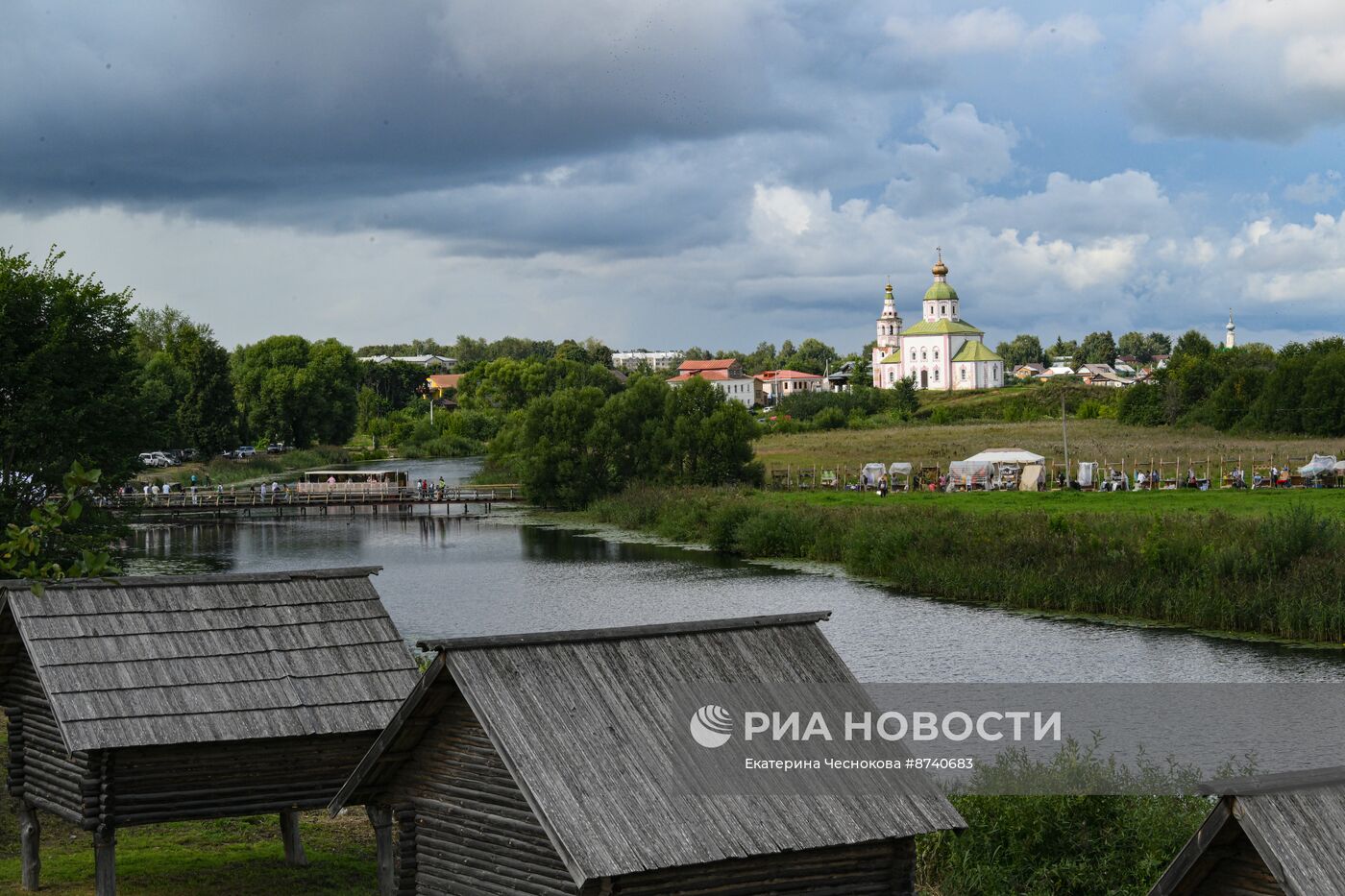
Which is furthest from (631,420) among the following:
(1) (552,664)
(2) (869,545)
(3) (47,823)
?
(1) (552,664)

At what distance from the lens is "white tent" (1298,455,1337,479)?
57.3 metres

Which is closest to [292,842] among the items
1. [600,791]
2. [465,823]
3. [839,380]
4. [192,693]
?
[192,693]

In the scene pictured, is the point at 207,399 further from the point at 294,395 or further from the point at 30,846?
the point at 30,846

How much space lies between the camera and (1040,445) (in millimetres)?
85062

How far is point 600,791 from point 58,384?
28484 millimetres

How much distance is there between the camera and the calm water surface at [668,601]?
2972 cm

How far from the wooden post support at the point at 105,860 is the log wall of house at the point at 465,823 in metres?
3.61

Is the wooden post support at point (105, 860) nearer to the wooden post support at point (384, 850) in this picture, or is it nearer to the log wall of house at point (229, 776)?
the log wall of house at point (229, 776)

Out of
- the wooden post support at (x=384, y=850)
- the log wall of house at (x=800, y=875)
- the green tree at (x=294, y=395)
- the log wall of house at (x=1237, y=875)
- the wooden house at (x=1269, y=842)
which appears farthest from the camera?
the green tree at (x=294, y=395)

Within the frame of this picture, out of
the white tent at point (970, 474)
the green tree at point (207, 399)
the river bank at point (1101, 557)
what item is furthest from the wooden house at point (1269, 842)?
the green tree at point (207, 399)

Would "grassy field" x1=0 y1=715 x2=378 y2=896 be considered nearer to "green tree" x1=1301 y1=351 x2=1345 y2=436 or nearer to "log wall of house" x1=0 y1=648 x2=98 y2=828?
"log wall of house" x1=0 y1=648 x2=98 y2=828

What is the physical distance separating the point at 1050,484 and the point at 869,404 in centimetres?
6848

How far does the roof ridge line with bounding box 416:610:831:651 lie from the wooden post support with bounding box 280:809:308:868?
16.4 feet

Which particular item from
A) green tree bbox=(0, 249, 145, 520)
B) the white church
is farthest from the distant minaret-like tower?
green tree bbox=(0, 249, 145, 520)
